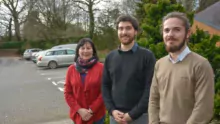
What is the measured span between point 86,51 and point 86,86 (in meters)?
0.45

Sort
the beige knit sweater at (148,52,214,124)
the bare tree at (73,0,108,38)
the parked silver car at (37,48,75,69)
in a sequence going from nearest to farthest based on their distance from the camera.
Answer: the beige knit sweater at (148,52,214,124) < the parked silver car at (37,48,75,69) < the bare tree at (73,0,108,38)

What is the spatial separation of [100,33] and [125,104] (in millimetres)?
27194

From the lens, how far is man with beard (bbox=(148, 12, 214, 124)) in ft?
7.18

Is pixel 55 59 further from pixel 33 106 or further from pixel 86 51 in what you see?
pixel 86 51

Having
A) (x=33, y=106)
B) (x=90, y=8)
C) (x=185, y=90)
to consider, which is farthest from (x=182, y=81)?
(x=90, y=8)

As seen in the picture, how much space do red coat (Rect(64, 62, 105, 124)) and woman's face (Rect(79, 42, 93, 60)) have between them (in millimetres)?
155

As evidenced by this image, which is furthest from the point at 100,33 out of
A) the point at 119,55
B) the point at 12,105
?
the point at 119,55

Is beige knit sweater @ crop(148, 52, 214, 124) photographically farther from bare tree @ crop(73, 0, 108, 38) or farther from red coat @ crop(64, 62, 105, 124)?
bare tree @ crop(73, 0, 108, 38)

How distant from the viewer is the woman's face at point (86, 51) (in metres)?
3.47

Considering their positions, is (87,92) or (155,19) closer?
(87,92)

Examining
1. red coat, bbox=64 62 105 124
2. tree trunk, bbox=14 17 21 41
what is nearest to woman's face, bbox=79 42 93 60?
red coat, bbox=64 62 105 124

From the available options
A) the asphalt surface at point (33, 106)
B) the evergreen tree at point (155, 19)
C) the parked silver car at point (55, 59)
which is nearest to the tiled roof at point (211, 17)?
the parked silver car at point (55, 59)

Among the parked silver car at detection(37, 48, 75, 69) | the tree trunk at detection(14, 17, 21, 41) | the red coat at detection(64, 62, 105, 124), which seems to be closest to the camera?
the red coat at detection(64, 62, 105, 124)

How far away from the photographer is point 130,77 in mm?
2953
